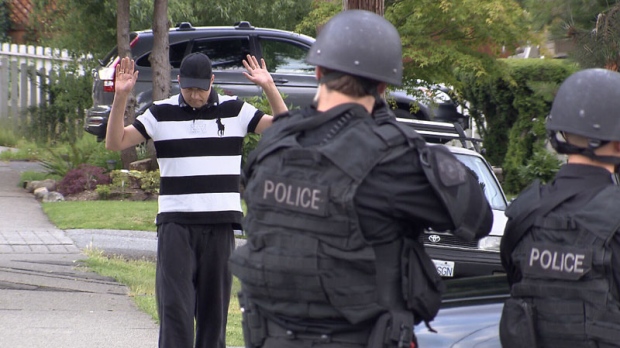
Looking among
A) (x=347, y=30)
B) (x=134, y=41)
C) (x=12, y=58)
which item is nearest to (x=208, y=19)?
(x=12, y=58)

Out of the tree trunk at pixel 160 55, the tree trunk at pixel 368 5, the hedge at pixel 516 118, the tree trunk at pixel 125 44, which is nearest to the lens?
the tree trunk at pixel 368 5

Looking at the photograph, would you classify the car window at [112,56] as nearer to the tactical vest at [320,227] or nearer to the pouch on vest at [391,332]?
the tactical vest at [320,227]

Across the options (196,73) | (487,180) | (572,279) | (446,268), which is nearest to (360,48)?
(572,279)

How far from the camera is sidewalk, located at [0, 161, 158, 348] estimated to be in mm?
6867

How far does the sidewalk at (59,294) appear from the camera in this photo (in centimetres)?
687

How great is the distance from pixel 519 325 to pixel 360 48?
38.4 inches

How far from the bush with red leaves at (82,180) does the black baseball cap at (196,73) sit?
8.09m

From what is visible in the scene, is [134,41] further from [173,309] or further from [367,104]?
[367,104]

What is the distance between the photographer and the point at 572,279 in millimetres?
2906

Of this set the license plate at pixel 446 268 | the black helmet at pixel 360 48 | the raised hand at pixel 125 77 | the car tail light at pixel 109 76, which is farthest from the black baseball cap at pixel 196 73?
the car tail light at pixel 109 76

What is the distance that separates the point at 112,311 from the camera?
7.65m

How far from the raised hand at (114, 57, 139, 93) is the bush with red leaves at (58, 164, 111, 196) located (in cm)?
830

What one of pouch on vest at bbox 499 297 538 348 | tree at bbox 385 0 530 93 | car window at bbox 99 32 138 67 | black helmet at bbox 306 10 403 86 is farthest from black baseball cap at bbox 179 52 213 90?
car window at bbox 99 32 138 67

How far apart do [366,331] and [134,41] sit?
37.1 feet
